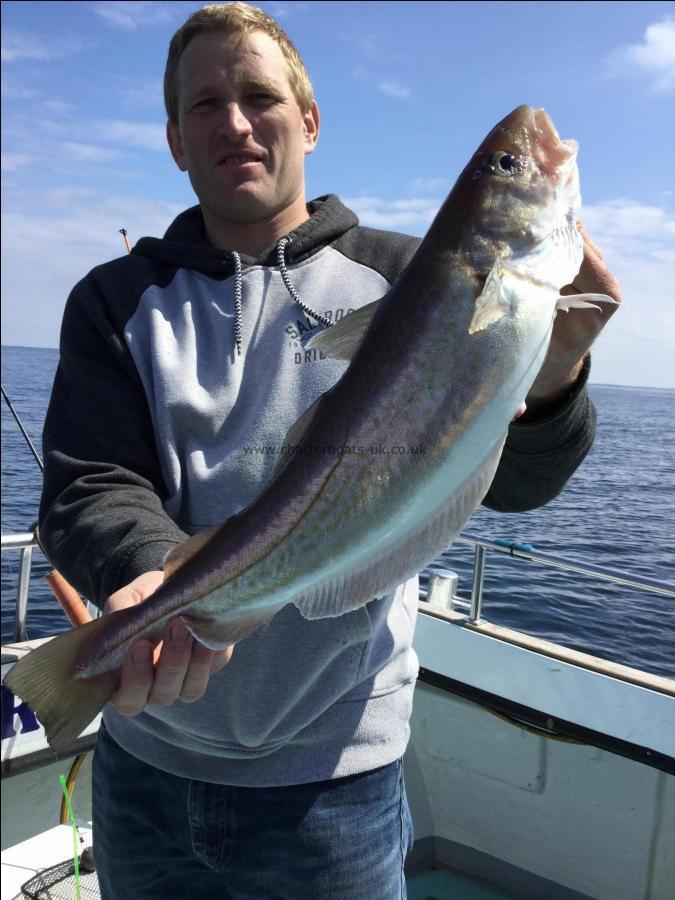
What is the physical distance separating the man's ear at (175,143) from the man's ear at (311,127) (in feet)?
1.53

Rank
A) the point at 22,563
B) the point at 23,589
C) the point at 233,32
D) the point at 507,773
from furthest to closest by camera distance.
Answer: the point at 23,589
the point at 22,563
the point at 507,773
the point at 233,32

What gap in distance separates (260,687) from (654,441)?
108 ft

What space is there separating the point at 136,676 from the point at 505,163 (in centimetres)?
157

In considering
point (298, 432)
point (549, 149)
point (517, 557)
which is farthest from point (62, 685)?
point (517, 557)

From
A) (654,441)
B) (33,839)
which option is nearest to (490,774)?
(33,839)

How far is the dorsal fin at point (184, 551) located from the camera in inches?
71.1

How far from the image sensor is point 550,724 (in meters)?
4.29

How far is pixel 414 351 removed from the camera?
66.5 inches

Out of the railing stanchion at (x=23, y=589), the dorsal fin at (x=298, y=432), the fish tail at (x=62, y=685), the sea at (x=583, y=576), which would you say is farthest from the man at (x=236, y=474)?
the sea at (x=583, y=576)

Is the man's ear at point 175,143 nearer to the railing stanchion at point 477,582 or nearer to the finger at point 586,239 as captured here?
the finger at point 586,239

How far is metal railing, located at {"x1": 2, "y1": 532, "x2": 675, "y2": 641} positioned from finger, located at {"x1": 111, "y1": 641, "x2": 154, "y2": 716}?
2420 mm

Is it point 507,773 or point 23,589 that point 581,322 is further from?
point 23,589

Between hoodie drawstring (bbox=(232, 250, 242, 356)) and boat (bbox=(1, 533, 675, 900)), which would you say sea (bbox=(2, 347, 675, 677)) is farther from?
hoodie drawstring (bbox=(232, 250, 242, 356))

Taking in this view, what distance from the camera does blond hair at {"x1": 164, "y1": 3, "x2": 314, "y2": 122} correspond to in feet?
7.89
